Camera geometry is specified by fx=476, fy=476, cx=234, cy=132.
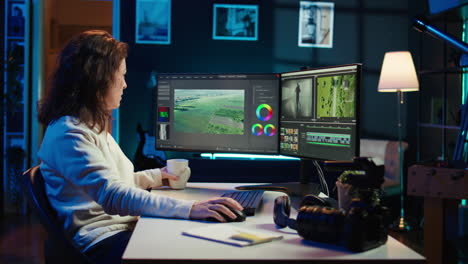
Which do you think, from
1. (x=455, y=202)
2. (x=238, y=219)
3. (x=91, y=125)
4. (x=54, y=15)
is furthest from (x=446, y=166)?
(x=54, y=15)

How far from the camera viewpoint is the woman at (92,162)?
4.50 ft

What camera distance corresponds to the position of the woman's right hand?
135 cm

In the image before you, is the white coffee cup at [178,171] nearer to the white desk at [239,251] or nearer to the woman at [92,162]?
the woman at [92,162]

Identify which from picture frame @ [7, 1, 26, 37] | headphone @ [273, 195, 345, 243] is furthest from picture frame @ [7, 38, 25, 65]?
headphone @ [273, 195, 345, 243]

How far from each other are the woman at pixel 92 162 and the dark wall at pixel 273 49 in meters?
3.03

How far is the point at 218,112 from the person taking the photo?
215cm

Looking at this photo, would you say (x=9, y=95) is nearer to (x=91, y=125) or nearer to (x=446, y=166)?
(x=91, y=125)

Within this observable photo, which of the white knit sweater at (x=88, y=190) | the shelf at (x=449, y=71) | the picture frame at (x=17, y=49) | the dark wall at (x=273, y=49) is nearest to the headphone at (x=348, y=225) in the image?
the white knit sweater at (x=88, y=190)

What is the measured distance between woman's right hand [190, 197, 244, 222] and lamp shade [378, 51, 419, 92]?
10.7 ft

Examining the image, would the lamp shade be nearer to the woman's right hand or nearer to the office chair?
the woman's right hand

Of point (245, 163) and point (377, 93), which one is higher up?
point (377, 93)

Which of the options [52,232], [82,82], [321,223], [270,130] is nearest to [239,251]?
[321,223]

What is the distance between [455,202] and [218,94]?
162 cm

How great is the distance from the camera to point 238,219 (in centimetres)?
137
